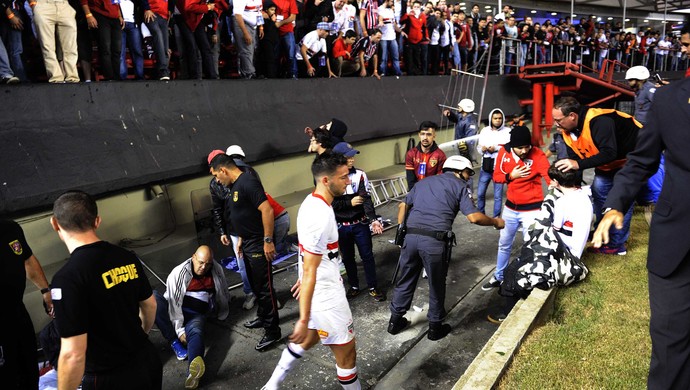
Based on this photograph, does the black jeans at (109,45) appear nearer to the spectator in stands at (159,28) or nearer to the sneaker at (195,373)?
the spectator in stands at (159,28)

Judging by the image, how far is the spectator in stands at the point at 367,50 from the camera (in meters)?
10.3

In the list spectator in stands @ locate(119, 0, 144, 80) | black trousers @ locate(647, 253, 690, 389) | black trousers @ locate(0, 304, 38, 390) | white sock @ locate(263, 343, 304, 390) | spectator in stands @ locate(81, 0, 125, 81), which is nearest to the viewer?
black trousers @ locate(647, 253, 690, 389)

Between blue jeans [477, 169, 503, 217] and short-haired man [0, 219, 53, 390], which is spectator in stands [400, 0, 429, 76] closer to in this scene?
blue jeans [477, 169, 503, 217]

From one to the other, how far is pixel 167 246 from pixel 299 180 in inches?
125

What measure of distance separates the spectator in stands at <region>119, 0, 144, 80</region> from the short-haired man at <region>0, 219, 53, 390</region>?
4.05m

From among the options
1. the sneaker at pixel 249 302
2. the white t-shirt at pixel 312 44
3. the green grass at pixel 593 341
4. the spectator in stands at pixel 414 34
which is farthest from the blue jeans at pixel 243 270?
the spectator in stands at pixel 414 34

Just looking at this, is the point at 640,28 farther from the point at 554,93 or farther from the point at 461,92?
the point at 461,92

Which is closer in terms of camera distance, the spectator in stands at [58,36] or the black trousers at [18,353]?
the black trousers at [18,353]

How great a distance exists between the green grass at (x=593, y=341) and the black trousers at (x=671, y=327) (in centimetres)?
104

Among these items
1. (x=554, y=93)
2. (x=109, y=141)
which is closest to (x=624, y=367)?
(x=109, y=141)

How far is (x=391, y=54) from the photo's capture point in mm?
11422

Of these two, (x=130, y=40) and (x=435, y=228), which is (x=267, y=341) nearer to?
(x=435, y=228)

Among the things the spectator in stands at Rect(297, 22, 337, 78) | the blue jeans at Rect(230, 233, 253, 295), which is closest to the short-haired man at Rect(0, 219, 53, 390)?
the blue jeans at Rect(230, 233, 253, 295)

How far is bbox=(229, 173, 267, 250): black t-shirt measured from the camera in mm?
4590
